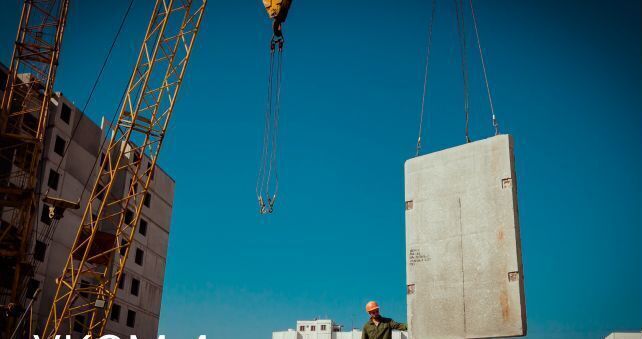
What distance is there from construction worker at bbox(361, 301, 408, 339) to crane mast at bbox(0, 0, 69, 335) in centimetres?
2857

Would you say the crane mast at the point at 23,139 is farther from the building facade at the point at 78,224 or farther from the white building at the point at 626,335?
the white building at the point at 626,335

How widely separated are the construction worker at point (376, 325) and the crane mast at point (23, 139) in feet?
93.7

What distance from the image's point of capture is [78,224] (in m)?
52.9

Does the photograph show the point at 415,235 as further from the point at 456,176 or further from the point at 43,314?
the point at 43,314

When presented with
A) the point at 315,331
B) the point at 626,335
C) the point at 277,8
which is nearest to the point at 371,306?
the point at 277,8

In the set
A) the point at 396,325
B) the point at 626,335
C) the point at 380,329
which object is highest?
the point at 626,335

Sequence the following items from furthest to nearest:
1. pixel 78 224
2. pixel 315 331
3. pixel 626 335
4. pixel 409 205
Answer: pixel 315 331
pixel 626 335
pixel 78 224
pixel 409 205

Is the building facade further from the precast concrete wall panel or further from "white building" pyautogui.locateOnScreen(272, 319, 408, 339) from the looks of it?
"white building" pyautogui.locateOnScreen(272, 319, 408, 339)

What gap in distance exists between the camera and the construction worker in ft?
44.8

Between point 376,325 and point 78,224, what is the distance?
142 feet

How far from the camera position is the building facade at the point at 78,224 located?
4762 centimetres

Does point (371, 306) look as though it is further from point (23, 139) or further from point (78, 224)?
point (78, 224)

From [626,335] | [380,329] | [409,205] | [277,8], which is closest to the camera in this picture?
[380,329]

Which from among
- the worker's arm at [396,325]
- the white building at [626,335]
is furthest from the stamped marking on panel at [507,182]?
the white building at [626,335]
